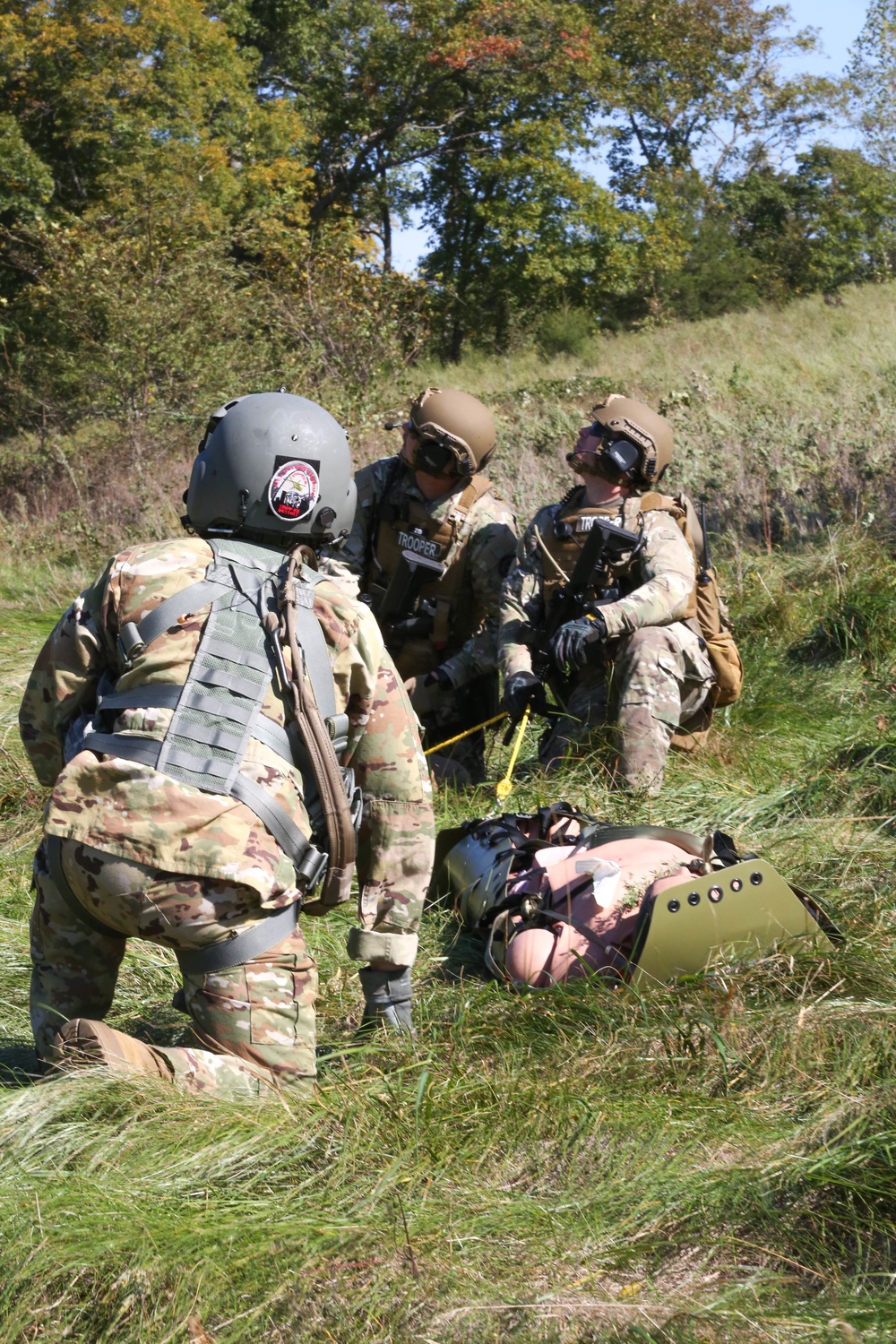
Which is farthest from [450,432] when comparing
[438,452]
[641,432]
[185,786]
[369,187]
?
[369,187]

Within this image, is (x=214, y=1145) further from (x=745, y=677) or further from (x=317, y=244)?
(x=317, y=244)

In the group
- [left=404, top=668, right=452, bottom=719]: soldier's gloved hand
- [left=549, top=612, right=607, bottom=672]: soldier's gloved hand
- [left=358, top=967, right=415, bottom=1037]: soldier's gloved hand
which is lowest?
[left=358, top=967, right=415, bottom=1037]: soldier's gloved hand

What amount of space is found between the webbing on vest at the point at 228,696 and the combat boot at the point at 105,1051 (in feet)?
1.62

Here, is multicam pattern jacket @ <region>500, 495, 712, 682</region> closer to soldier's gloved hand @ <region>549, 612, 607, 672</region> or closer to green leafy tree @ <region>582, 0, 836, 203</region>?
soldier's gloved hand @ <region>549, 612, 607, 672</region>

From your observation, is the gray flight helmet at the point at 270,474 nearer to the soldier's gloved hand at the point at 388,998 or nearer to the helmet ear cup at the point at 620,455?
the soldier's gloved hand at the point at 388,998

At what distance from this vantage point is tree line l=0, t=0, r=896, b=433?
13.2 m

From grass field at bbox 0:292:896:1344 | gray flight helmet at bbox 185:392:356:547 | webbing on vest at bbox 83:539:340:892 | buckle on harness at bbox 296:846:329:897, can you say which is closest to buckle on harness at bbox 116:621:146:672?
webbing on vest at bbox 83:539:340:892

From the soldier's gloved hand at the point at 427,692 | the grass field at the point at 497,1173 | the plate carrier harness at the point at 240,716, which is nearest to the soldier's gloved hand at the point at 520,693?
the soldier's gloved hand at the point at 427,692

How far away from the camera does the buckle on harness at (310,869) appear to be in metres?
2.79

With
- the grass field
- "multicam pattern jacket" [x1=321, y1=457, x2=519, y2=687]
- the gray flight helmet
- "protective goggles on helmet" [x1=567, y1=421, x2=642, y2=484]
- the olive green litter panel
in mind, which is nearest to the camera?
the grass field

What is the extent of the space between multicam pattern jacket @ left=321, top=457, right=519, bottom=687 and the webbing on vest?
9.51 ft

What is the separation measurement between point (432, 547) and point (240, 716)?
3251 millimetres

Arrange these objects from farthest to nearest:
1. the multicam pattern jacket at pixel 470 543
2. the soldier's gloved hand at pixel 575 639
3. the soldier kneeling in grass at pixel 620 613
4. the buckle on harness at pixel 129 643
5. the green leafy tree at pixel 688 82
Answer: the green leafy tree at pixel 688 82
the multicam pattern jacket at pixel 470 543
the soldier kneeling in grass at pixel 620 613
the soldier's gloved hand at pixel 575 639
the buckle on harness at pixel 129 643

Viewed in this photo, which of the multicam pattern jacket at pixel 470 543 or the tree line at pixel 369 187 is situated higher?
the tree line at pixel 369 187
